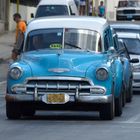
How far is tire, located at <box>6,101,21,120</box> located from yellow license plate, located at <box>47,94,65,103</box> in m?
0.66

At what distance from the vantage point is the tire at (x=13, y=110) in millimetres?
14791

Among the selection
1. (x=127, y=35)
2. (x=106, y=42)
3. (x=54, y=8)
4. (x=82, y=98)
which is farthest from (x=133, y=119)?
(x=54, y=8)

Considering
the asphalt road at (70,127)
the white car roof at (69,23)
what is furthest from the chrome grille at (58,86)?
the white car roof at (69,23)

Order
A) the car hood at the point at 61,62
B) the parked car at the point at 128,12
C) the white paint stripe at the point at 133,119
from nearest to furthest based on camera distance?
the car hood at the point at 61,62 → the white paint stripe at the point at 133,119 → the parked car at the point at 128,12

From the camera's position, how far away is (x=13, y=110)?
14883mm

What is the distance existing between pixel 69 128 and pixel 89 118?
5.72ft

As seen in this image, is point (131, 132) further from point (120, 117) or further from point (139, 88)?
point (139, 88)

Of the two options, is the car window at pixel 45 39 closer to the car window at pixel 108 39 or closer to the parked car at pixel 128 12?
the car window at pixel 108 39

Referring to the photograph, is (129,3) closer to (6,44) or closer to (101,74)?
(6,44)

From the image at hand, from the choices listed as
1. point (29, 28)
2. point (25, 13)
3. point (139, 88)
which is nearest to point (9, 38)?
point (25, 13)

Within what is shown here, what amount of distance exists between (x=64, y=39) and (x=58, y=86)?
1780 millimetres

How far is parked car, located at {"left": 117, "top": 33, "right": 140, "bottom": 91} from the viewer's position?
69.7 ft

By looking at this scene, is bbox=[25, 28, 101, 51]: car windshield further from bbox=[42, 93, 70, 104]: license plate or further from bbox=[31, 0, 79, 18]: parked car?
bbox=[31, 0, 79, 18]: parked car

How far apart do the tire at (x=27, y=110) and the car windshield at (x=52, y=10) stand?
23228mm
